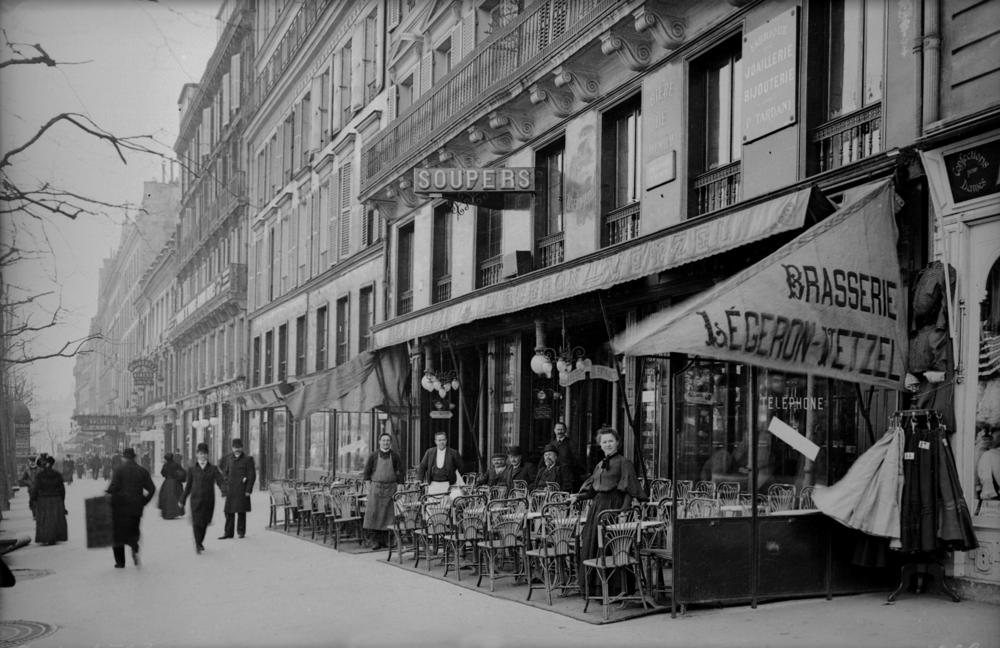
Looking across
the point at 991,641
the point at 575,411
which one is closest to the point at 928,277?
the point at 991,641

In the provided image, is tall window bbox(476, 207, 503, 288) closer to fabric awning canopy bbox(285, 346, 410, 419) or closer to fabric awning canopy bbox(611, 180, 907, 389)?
fabric awning canopy bbox(285, 346, 410, 419)

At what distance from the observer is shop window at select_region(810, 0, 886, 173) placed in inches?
449

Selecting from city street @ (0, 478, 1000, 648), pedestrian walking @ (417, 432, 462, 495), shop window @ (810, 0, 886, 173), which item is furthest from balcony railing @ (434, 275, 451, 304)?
shop window @ (810, 0, 886, 173)

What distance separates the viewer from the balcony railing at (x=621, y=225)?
1652 centimetres

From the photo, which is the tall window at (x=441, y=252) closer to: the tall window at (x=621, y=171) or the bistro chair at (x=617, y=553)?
the tall window at (x=621, y=171)

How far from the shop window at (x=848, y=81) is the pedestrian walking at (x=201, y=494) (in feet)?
37.4

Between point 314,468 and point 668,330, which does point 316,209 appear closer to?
point 314,468

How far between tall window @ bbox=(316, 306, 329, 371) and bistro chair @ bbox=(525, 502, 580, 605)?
22100mm

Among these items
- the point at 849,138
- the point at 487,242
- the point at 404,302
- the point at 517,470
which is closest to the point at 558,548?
the point at 517,470

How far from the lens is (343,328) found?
104 feet

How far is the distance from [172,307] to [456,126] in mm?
51391

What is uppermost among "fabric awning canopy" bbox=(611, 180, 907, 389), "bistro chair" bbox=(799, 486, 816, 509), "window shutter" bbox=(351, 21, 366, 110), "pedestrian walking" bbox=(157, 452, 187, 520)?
"window shutter" bbox=(351, 21, 366, 110)

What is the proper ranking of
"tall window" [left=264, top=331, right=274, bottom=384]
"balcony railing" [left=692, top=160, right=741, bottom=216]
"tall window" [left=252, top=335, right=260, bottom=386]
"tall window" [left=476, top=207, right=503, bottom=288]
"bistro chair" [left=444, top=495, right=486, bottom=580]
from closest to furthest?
"bistro chair" [left=444, top=495, right=486, bottom=580] → "balcony railing" [left=692, top=160, right=741, bottom=216] → "tall window" [left=476, top=207, right=503, bottom=288] → "tall window" [left=264, top=331, right=274, bottom=384] → "tall window" [left=252, top=335, right=260, bottom=386]

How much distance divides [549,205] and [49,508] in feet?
36.0
